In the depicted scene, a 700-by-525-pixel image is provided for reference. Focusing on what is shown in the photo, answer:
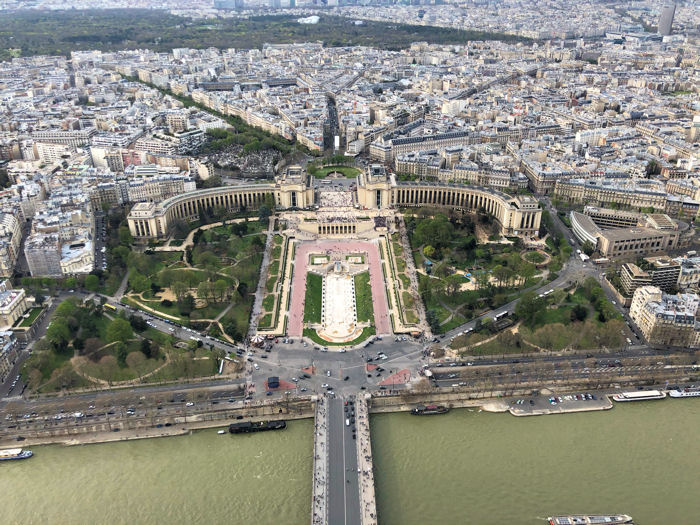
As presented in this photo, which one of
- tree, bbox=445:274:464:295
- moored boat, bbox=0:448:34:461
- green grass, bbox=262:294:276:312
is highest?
tree, bbox=445:274:464:295

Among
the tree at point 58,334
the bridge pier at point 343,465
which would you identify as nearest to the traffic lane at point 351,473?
the bridge pier at point 343,465

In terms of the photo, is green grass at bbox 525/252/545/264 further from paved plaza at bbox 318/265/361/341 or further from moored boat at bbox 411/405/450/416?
moored boat at bbox 411/405/450/416

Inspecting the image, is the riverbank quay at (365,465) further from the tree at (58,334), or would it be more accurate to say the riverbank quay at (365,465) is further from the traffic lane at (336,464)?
the tree at (58,334)

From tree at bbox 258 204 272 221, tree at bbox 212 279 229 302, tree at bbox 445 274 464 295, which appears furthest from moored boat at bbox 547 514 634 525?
tree at bbox 258 204 272 221

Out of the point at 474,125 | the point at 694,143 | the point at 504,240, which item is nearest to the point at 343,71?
the point at 474,125

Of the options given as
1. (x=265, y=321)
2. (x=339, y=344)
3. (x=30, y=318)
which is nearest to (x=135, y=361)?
(x=265, y=321)

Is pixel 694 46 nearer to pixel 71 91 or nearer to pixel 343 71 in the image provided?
pixel 343 71
